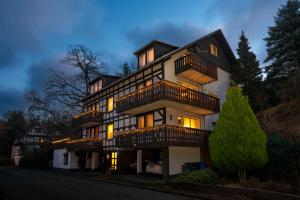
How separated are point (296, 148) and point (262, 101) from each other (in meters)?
12.4

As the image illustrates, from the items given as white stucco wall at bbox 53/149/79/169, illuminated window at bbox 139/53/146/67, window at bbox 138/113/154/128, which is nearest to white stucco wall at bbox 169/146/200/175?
window at bbox 138/113/154/128

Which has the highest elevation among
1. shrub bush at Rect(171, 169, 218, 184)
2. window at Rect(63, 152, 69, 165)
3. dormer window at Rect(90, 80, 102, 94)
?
dormer window at Rect(90, 80, 102, 94)

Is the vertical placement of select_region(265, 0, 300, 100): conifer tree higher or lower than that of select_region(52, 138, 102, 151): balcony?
higher

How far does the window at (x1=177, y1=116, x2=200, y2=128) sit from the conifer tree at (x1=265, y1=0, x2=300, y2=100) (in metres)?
8.28

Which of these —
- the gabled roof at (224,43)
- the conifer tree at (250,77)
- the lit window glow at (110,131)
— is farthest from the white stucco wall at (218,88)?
the lit window glow at (110,131)

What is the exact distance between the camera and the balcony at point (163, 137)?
1861cm

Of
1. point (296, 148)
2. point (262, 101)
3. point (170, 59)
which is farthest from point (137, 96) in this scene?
point (262, 101)

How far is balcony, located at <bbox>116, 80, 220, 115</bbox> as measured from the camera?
1983 centimetres

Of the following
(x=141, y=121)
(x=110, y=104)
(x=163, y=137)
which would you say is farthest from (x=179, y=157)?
(x=110, y=104)

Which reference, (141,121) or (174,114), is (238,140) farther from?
(141,121)

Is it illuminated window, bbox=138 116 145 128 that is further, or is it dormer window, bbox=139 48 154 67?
dormer window, bbox=139 48 154 67

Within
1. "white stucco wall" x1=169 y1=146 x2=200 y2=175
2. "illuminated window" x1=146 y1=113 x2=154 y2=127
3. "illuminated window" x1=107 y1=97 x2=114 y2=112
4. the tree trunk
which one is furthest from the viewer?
"illuminated window" x1=107 y1=97 x2=114 y2=112

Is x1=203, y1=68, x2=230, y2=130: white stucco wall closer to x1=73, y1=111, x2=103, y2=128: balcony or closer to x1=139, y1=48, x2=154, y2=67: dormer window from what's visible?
x1=139, y1=48, x2=154, y2=67: dormer window

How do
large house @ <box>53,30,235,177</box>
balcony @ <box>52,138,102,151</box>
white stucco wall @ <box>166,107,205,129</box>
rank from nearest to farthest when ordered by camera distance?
large house @ <box>53,30,235,177</box>
white stucco wall @ <box>166,107,205,129</box>
balcony @ <box>52,138,102,151</box>
